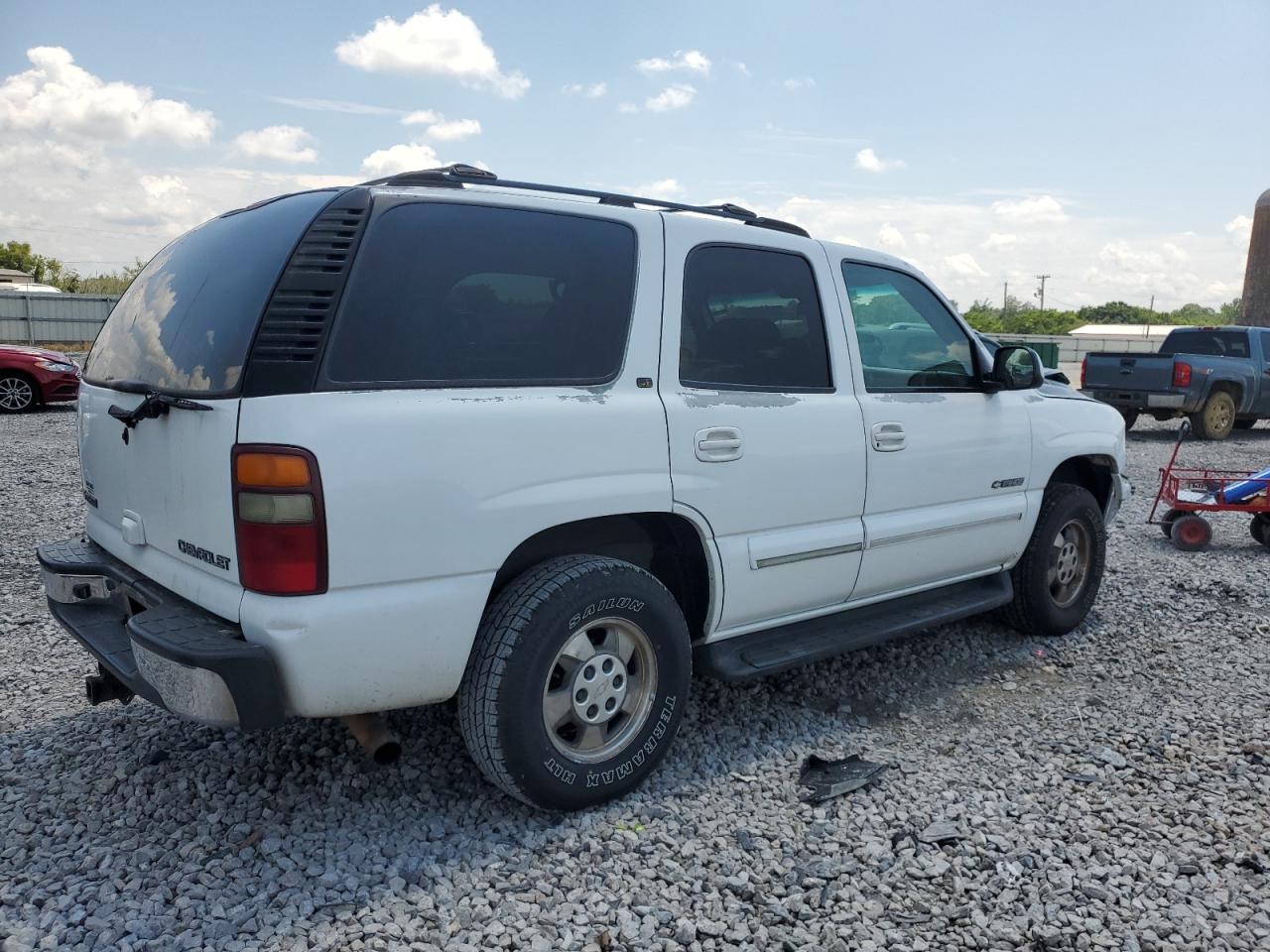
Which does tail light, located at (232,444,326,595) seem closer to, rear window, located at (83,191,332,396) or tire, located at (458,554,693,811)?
rear window, located at (83,191,332,396)

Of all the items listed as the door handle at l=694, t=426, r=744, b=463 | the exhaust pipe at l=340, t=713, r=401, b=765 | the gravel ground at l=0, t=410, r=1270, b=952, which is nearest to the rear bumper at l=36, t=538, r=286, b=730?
the exhaust pipe at l=340, t=713, r=401, b=765

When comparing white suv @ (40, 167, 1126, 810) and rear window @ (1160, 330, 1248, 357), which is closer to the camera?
white suv @ (40, 167, 1126, 810)

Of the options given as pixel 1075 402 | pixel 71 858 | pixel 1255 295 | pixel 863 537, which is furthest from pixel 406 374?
pixel 1255 295

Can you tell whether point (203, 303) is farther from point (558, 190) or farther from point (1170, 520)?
point (1170, 520)

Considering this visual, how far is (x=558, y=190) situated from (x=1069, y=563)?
3397 mm

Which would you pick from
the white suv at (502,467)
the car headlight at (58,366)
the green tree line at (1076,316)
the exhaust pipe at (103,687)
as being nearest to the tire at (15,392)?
the car headlight at (58,366)

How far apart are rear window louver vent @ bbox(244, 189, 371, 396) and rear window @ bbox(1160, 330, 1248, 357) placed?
14.6 meters

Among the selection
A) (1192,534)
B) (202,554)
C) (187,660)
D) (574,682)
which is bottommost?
(1192,534)

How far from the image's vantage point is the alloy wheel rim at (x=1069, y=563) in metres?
5.19

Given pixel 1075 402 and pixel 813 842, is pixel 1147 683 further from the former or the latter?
pixel 813 842

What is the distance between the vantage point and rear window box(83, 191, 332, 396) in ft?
9.43

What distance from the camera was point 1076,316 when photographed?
7744 cm

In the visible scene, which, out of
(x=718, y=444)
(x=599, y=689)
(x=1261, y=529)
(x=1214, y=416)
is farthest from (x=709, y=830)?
(x=1214, y=416)

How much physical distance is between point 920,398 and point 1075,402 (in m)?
1.38
